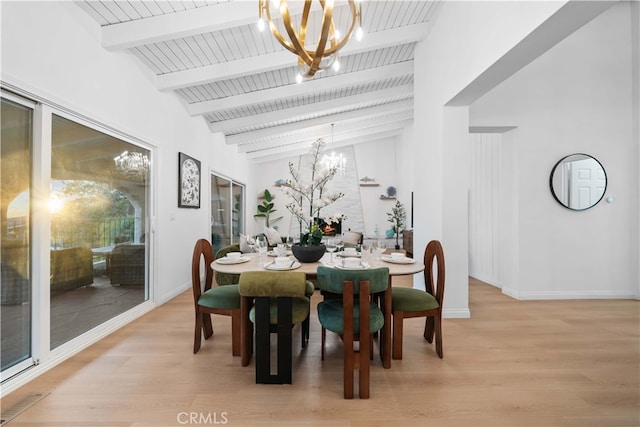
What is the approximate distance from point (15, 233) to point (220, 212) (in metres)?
3.84

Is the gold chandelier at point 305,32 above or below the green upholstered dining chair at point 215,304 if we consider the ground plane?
above

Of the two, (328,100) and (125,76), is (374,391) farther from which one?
(328,100)

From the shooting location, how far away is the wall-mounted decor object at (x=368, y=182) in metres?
8.30

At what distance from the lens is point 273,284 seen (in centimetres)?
188

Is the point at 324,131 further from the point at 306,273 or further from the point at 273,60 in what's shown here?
the point at 306,273

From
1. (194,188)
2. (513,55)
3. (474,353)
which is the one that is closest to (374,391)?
(474,353)

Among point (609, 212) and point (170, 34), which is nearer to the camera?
point (170, 34)

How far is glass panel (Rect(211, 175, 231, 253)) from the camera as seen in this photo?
5.35m

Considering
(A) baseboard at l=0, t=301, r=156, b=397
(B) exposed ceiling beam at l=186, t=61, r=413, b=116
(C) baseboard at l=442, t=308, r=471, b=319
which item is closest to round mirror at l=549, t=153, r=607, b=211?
(C) baseboard at l=442, t=308, r=471, b=319

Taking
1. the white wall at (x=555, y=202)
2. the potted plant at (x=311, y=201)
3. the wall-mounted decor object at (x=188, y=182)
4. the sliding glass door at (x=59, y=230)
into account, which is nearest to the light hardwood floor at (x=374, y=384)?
the sliding glass door at (x=59, y=230)

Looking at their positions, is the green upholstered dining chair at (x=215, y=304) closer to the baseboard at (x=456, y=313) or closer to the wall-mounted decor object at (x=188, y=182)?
the wall-mounted decor object at (x=188, y=182)

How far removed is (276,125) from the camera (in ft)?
19.4

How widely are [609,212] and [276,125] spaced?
18.0 ft

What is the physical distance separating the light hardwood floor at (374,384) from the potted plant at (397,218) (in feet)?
16.4
